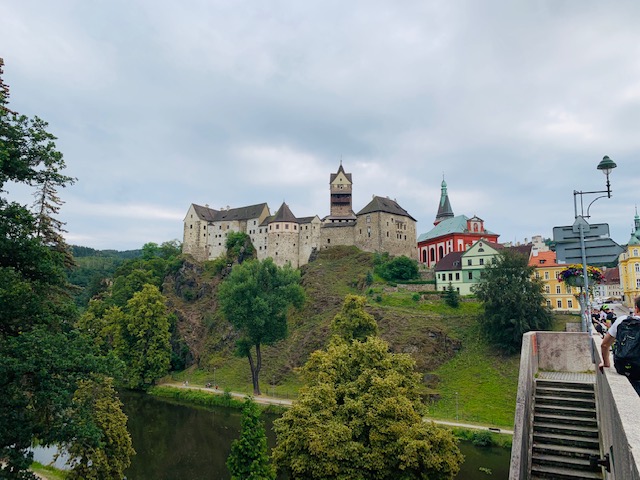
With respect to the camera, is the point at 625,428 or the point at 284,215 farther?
the point at 284,215

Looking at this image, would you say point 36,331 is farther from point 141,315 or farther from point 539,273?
point 539,273

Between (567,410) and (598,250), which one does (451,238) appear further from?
(567,410)

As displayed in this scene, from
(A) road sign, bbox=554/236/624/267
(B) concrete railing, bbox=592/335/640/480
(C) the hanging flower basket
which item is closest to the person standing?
(B) concrete railing, bbox=592/335/640/480

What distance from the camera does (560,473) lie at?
30.1 ft

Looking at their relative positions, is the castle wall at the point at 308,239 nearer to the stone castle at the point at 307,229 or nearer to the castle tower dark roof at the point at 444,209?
the stone castle at the point at 307,229

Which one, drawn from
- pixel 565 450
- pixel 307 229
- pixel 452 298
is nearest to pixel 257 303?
pixel 452 298

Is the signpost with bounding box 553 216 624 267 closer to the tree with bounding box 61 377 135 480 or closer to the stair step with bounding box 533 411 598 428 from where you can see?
the stair step with bounding box 533 411 598 428

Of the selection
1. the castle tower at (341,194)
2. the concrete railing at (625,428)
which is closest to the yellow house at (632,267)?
the castle tower at (341,194)

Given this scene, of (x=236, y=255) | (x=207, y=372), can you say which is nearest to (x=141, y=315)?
(x=207, y=372)

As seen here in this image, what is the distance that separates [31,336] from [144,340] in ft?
134

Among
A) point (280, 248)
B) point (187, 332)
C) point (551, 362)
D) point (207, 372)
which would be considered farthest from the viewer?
point (280, 248)

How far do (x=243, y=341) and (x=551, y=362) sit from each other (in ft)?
118

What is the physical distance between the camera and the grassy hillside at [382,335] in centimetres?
3753

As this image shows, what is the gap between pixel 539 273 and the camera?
2068 inches
